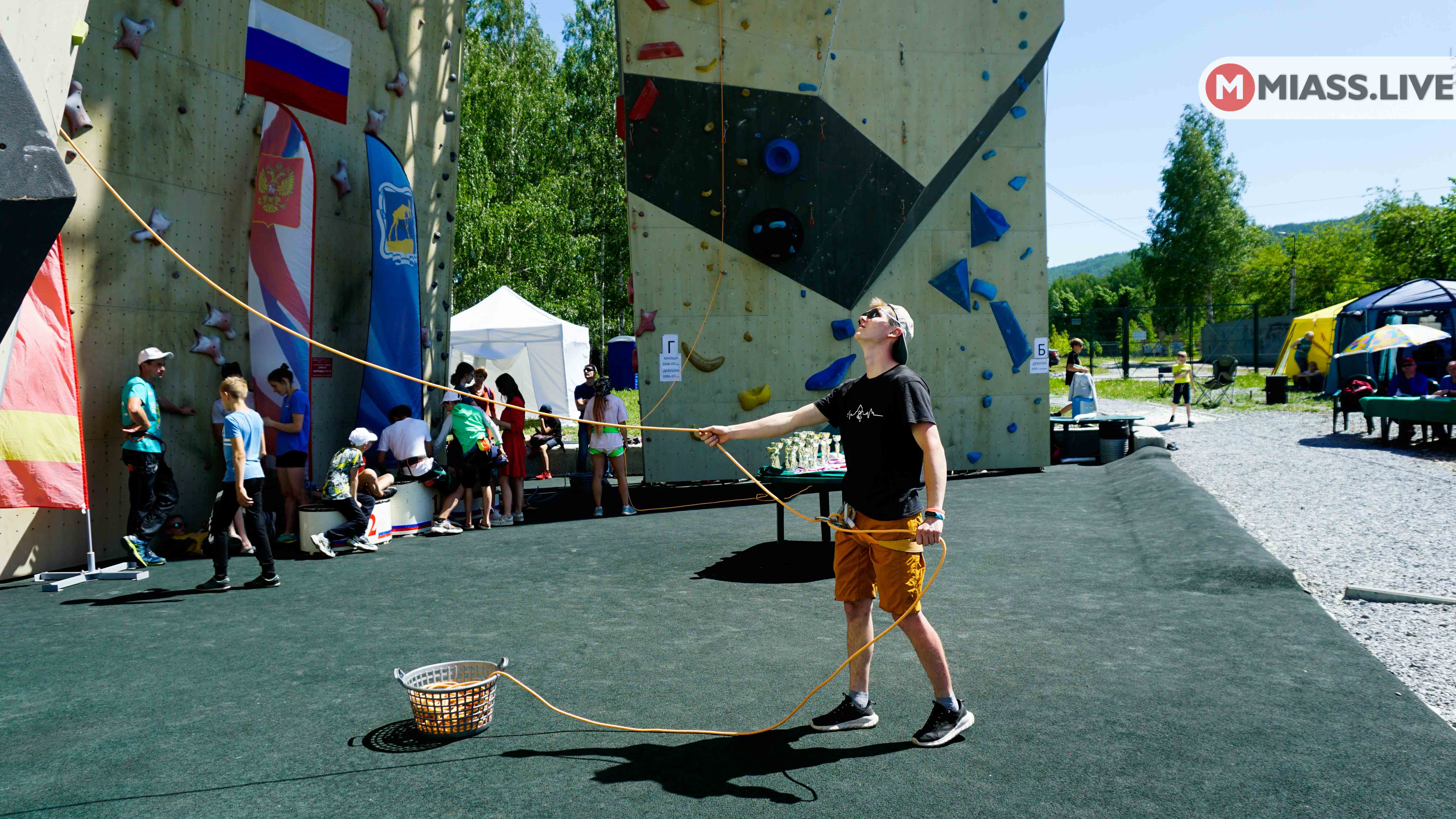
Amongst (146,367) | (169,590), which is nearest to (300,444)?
(146,367)

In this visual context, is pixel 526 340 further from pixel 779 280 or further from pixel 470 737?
pixel 470 737

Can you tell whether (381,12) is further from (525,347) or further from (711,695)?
(711,695)

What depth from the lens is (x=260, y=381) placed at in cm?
902

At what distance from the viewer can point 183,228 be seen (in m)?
8.54

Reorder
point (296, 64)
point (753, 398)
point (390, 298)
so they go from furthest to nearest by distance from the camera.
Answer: point (753, 398) < point (390, 298) < point (296, 64)

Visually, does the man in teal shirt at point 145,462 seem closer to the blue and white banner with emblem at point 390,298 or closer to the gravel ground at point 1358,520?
the blue and white banner with emblem at point 390,298

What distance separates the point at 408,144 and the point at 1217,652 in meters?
10.4

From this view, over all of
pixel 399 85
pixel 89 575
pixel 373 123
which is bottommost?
pixel 89 575

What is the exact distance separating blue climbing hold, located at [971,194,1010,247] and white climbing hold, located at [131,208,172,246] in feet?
30.8

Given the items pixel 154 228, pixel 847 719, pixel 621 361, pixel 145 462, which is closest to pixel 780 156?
pixel 154 228

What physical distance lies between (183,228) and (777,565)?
622cm

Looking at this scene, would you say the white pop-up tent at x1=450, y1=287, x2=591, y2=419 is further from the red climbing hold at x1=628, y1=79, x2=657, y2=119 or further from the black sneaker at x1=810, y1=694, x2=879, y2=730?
the black sneaker at x1=810, y1=694, x2=879, y2=730

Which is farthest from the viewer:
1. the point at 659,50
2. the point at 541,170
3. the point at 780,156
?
the point at 541,170

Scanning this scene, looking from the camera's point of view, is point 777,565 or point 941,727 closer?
point 941,727
